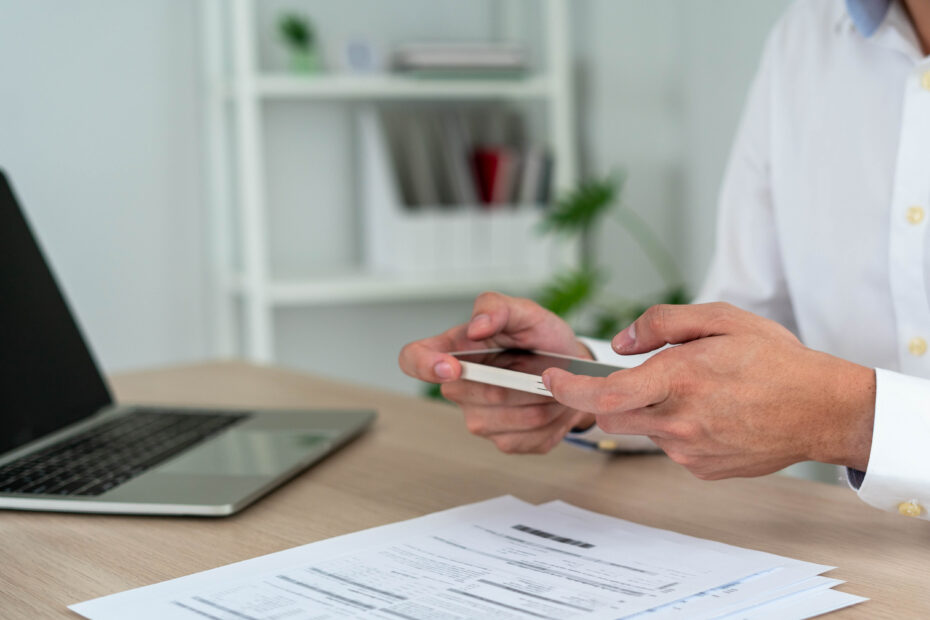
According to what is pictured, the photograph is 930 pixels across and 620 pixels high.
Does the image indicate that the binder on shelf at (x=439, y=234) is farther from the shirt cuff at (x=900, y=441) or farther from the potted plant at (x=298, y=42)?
the shirt cuff at (x=900, y=441)

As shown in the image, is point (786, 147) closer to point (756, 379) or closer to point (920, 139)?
point (920, 139)

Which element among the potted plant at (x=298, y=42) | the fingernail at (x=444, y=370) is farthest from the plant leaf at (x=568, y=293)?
the fingernail at (x=444, y=370)

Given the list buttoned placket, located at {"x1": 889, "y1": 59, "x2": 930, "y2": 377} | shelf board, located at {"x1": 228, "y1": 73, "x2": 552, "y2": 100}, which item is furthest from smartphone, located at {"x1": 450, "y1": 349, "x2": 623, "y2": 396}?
shelf board, located at {"x1": 228, "y1": 73, "x2": 552, "y2": 100}

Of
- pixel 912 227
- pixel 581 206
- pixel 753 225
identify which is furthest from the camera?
pixel 581 206

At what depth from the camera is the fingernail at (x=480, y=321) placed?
32.3 inches

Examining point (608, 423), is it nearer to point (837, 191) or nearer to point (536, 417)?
point (536, 417)

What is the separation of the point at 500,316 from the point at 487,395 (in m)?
0.07

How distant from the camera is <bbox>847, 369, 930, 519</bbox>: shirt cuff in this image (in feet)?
2.13

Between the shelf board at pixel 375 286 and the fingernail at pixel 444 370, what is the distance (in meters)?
1.40

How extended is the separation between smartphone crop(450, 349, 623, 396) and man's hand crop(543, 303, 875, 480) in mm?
36

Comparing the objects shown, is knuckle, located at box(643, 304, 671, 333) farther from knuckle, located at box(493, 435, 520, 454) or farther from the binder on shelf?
the binder on shelf

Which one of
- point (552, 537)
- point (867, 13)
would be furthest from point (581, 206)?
point (552, 537)

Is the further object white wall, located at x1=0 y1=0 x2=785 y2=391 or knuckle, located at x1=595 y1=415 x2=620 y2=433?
white wall, located at x1=0 y1=0 x2=785 y2=391

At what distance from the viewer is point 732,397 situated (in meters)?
0.62
